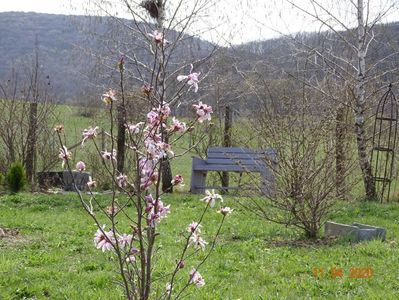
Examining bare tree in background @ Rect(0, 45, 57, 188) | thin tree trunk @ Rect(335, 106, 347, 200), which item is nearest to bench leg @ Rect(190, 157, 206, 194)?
thin tree trunk @ Rect(335, 106, 347, 200)

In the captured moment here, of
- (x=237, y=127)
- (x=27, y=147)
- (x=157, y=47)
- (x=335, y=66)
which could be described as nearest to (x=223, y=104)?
(x=237, y=127)

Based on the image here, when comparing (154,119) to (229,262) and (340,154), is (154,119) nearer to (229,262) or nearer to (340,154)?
(229,262)

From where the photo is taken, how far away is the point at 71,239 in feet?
24.4

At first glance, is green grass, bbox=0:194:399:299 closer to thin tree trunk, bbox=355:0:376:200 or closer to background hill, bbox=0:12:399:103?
thin tree trunk, bbox=355:0:376:200

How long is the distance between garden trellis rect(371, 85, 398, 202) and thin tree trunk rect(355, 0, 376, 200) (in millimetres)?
215

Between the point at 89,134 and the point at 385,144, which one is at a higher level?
the point at 89,134

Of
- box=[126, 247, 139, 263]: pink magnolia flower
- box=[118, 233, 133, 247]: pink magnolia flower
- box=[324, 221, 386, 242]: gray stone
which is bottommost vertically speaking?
box=[324, 221, 386, 242]: gray stone

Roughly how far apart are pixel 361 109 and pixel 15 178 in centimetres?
786

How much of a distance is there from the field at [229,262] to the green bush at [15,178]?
3.44 metres

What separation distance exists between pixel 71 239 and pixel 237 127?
27.5 feet

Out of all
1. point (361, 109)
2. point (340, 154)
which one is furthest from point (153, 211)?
point (361, 109)
